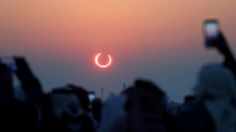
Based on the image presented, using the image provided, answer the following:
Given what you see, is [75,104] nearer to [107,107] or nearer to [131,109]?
[107,107]

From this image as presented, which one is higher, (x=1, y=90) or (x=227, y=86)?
(x=1, y=90)

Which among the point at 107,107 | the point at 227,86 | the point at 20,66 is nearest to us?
the point at 227,86

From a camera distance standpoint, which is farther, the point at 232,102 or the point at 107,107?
the point at 107,107

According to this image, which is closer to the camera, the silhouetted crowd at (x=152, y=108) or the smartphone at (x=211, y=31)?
the silhouetted crowd at (x=152, y=108)

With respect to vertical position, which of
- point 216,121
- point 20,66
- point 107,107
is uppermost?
point 20,66

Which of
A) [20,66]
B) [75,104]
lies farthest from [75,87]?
[20,66]

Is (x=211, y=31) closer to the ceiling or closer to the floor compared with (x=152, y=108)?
closer to the ceiling

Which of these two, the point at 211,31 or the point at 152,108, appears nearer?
the point at 152,108

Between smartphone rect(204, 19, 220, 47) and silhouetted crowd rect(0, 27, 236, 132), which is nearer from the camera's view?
silhouetted crowd rect(0, 27, 236, 132)
